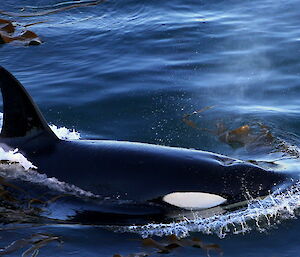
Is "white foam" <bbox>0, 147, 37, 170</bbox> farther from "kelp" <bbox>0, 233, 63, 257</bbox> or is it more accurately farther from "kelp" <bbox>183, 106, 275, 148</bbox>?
"kelp" <bbox>183, 106, 275, 148</bbox>

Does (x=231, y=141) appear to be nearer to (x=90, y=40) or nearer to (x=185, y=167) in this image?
(x=185, y=167)

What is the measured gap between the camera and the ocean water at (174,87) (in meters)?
5.72

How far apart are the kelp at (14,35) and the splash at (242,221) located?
745 centimetres

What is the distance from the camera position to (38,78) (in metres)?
10.8

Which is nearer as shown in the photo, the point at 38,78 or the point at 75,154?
the point at 75,154

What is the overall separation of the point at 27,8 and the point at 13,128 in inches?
343

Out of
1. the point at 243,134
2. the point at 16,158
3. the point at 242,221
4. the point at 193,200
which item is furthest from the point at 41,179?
the point at 243,134

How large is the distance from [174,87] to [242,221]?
463cm

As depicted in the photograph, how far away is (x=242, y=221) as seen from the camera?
579cm

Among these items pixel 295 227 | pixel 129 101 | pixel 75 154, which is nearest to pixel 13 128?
pixel 75 154

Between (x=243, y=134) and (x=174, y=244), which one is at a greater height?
(x=174, y=244)

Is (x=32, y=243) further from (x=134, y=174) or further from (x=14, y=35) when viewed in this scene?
(x=14, y=35)

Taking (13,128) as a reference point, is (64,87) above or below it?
below

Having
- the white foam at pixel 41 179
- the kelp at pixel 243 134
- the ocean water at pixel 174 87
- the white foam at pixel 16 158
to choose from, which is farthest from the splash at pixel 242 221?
the kelp at pixel 243 134
